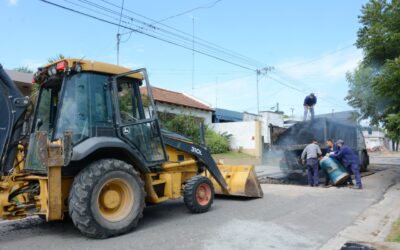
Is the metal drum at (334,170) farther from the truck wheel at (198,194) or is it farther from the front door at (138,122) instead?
the front door at (138,122)

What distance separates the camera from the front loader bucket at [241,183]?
9.60 meters

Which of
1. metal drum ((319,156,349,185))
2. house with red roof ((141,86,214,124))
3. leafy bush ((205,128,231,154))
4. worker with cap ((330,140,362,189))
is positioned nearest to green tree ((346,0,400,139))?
worker with cap ((330,140,362,189))

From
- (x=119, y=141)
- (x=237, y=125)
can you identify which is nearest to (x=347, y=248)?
(x=119, y=141)

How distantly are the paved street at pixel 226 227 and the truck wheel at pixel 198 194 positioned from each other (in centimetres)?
16

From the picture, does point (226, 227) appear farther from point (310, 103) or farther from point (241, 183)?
point (310, 103)

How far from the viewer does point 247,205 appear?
29.5 ft

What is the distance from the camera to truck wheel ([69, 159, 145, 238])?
5906 mm

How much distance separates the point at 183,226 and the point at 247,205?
237 cm

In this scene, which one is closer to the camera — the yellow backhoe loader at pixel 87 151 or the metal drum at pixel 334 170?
the yellow backhoe loader at pixel 87 151

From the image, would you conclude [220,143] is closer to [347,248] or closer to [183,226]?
[183,226]

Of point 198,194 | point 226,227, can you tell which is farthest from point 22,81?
point 226,227

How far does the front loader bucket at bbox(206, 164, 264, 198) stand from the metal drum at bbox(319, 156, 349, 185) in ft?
11.3

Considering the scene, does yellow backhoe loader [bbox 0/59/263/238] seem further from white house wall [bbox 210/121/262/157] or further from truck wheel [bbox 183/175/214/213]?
white house wall [bbox 210/121/262/157]

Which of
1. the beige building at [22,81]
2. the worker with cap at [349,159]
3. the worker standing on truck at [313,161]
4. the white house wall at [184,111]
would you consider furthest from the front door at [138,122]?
the white house wall at [184,111]
